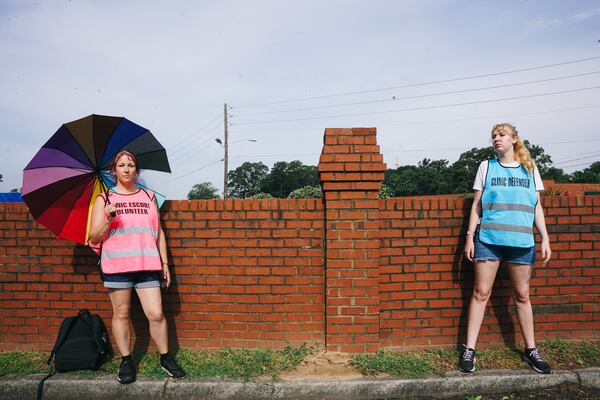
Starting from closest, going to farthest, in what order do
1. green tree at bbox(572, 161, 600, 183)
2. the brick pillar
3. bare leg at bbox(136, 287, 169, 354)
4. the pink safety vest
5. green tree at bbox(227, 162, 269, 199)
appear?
the pink safety vest → bare leg at bbox(136, 287, 169, 354) → the brick pillar → green tree at bbox(572, 161, 600, 183) → green tree at bbox(227, 162, 269, 199)

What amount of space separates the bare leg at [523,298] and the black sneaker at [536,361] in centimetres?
5

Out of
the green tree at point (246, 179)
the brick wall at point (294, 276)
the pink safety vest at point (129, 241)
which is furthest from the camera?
the green tree at point (246, 179)

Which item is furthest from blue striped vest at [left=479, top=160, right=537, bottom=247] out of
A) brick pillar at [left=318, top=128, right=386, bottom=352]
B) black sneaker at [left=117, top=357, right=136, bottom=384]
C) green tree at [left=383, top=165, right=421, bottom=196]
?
green tree at [left=383, top=165, right=421, bottom=196]

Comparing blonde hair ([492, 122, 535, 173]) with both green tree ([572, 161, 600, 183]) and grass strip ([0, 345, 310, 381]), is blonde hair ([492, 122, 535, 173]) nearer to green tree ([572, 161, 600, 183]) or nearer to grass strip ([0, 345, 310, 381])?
grass strip ([0, 345, 310, 381])

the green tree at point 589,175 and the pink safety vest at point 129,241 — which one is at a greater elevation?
the green tree at point 589,175

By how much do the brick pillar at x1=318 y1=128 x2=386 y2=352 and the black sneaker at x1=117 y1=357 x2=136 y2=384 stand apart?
5.40 feet

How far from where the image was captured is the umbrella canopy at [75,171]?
10.4 ft

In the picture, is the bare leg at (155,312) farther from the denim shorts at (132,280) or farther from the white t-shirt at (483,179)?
the white t-shirt at (483,179)

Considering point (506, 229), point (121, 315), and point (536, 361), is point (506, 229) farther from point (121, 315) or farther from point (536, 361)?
point (121, 315)

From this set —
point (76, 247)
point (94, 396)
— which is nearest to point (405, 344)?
point (94, 396)

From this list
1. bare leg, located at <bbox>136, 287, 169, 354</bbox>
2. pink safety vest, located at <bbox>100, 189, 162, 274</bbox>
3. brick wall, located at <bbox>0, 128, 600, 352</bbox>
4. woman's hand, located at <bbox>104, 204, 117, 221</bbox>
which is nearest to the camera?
woman's hand, located at <bbox>104, 204, 117, 221</bbox>

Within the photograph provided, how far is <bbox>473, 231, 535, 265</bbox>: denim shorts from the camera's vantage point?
10.6ft

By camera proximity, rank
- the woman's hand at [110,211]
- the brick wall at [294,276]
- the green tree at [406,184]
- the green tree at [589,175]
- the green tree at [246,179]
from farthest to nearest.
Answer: the green tree at [246,179] → the green tree at [406,184] → the green tree at [589,175] → the brick wall at [294,276] → the woman's hand at [110,211]

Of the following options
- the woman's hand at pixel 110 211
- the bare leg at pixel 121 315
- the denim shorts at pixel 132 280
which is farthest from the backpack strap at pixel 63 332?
the woman's hand at pixel 110 211
